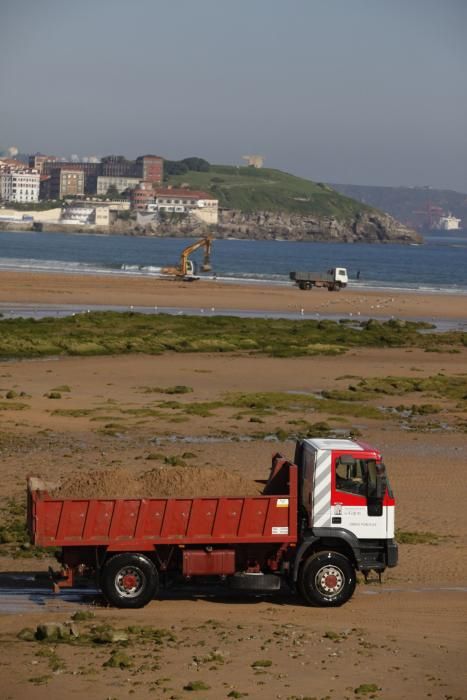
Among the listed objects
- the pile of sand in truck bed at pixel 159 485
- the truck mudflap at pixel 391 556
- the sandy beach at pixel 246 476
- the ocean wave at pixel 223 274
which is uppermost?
the ocean wave at pixel 223 274

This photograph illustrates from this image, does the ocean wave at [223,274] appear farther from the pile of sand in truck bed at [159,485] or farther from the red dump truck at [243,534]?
the red dump truck at [243,534]

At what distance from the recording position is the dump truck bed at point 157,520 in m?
18.0

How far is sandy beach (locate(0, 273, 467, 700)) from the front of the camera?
51.3ft

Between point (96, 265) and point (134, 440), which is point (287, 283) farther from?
point (134, 440)

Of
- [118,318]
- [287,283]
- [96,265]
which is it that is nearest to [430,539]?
[118,318]

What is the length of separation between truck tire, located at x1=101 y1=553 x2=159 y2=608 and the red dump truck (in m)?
0.01

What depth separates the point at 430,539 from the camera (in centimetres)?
2327

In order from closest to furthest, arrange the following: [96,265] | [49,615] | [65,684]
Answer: [65,684], [49,615], [96,265]

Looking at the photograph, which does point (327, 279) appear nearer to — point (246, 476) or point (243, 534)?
point (246, 476)

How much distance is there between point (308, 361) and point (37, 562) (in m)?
32.3

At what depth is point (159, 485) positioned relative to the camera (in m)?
19.0

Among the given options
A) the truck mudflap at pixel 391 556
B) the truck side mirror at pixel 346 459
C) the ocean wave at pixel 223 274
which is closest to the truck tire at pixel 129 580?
the truck side mirror at pixel 346 459

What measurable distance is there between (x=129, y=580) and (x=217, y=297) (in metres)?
75.4

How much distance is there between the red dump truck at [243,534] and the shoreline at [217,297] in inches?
2411
